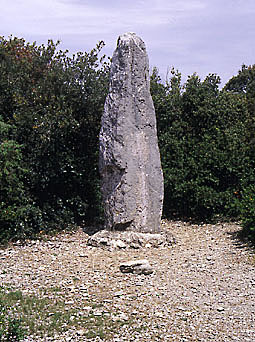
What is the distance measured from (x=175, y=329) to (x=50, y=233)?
4976 millimetres

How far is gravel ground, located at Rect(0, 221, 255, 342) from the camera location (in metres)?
5.31

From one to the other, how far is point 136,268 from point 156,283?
417mm

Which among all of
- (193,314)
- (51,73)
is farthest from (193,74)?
(193,314)

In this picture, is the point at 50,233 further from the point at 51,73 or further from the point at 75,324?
the point at 75,324

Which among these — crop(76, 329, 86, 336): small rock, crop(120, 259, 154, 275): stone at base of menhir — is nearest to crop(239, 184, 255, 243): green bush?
crop(120, 259, 154, 275): stone at base of menhir

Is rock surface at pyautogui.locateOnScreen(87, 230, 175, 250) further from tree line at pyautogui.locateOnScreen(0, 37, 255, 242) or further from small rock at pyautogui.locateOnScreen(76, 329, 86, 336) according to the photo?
small rock at pyautogui.locateOnScreen(76, 329, 86, 336)

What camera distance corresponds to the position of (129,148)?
888 centimetres

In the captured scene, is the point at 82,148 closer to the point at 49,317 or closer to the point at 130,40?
the point at 130,40

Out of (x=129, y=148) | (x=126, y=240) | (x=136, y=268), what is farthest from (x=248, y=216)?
(x=136, y=268)

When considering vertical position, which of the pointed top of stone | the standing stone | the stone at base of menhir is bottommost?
the stone at base of menhir

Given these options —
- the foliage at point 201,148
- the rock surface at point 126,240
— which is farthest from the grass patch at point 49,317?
the foliage at point 201,148

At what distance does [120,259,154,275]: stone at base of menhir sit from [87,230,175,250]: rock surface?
1.32 meters

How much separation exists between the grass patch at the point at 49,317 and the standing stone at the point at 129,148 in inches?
117

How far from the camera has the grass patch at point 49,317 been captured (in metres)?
5.07
